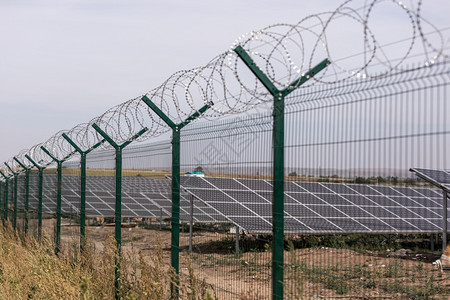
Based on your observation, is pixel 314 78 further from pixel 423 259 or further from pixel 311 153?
pixel 423 259

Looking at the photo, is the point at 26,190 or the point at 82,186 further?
the point at 26,190

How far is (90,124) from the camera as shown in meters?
10.9

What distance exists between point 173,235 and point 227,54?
2645 millimetres

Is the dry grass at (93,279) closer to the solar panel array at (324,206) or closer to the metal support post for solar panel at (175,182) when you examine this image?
the metal support post for solar panel at (175,182)

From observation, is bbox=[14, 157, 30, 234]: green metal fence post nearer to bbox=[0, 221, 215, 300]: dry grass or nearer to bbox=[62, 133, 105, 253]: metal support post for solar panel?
bbox=[0, 221, 215, 300]: dry grass

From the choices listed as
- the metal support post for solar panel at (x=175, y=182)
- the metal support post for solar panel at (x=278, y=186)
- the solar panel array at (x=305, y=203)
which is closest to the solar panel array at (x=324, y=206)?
the solar panel array at (x=305, y=203)

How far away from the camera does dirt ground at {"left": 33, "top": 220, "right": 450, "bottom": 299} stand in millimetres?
5253

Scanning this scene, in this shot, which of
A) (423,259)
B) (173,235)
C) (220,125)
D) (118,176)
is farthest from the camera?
(423,259)

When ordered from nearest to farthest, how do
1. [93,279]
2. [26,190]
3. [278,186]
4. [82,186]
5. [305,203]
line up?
[278,186]
[93,279]
[305,203]
[82,186]
[26,190]

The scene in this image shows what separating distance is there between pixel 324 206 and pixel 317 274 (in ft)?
20.0

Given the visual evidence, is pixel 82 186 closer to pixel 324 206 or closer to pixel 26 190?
pixel 324 206

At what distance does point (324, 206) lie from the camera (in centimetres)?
1084

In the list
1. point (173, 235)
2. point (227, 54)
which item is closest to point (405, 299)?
point (173, 235)

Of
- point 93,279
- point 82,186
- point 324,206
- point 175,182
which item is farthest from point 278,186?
point 82,186
